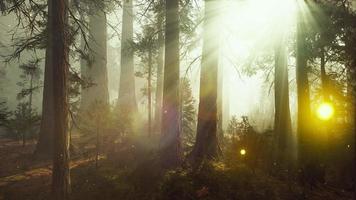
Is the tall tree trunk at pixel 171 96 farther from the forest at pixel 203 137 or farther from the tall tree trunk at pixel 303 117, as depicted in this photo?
the tall tree trunk at pixel 303 117

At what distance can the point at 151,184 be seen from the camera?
8664 millimetres

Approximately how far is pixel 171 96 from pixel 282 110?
4444 mm

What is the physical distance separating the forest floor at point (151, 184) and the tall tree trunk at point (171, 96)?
62cm

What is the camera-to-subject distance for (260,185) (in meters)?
8.21

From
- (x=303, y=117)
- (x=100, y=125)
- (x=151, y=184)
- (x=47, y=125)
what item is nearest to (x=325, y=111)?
(x=303, y=117)

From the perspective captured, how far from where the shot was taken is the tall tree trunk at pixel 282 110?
37.5ft

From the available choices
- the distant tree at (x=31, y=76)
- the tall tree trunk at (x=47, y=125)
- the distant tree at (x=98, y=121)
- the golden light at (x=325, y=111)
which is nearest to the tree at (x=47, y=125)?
the tall tree trunk at (x=47, y=125)

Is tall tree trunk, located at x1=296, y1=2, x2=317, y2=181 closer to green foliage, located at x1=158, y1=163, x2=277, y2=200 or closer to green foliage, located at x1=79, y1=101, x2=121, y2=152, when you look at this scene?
green foliage, located at x1=158, y1=163, x2=277, y2=200

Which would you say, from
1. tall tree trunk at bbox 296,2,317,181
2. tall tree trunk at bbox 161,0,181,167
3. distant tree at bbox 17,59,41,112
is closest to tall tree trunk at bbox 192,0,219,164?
tall tree trunk at bbox 161,0,181,167

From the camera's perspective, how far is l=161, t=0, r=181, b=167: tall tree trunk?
10.2 meters

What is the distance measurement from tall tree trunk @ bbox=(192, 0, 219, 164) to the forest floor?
0.91 m

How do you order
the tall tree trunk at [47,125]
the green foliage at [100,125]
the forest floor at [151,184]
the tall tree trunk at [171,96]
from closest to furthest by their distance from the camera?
1. the forest floor at [151,184]
2. the tall tree trunk at [171,96]
3. the green foliage at [100,125]
4. the tall tree trunk at [47,125]

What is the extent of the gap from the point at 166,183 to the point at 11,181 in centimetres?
549

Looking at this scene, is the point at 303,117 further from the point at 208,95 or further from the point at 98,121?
A: the point at 98,121
